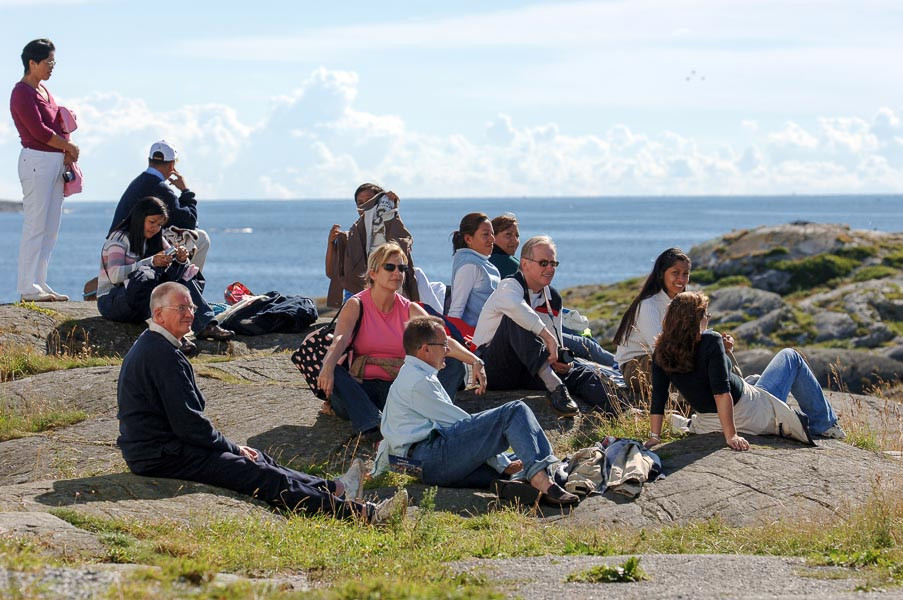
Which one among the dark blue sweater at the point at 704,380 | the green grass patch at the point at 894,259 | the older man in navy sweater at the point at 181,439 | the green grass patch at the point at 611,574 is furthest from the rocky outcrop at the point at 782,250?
the green grass patch at the point at 611,574

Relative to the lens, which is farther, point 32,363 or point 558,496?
point 32,363

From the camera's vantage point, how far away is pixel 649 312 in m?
10.6

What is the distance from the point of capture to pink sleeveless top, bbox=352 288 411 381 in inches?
386

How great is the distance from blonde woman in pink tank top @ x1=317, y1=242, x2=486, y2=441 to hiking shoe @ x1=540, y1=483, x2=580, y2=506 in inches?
64.3

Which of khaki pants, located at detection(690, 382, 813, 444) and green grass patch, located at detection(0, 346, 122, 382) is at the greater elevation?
khaki pants, located at detection(690, 382, 813, 444)

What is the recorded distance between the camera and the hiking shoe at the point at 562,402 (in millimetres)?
10344

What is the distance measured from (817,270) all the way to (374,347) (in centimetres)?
2897

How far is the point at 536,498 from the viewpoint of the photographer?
826 centimetres

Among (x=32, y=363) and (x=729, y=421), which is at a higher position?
(x=729, y=421)

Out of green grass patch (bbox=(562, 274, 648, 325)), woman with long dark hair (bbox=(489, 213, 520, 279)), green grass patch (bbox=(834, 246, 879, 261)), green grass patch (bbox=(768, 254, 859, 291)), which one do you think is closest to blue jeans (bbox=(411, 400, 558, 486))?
woman with long dark hair (bbox=(489, 213, 520, 279))

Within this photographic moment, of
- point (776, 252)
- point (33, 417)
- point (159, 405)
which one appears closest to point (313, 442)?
point (159, 405)

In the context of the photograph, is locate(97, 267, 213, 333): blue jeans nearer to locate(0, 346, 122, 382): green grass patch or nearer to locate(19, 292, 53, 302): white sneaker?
locate(0, 346, 122, 382): green grass patch

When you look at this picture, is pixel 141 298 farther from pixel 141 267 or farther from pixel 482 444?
pixel 482 444

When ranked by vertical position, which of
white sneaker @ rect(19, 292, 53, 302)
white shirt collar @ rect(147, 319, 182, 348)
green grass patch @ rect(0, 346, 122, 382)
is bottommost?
green grass patch @ rect(0, 346, 122, 382)
